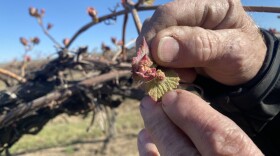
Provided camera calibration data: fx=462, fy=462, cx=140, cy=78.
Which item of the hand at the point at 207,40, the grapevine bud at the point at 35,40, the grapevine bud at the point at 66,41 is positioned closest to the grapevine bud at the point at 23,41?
→ the grapevine bud at the point at 35,40

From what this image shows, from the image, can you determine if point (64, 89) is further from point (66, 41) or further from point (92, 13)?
point (66, 41)

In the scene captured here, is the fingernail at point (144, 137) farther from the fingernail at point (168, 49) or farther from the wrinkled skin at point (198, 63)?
the fingernail at point (168, 49)

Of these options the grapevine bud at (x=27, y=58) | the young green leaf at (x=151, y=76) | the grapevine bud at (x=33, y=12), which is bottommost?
the grapevine bud at (x=27, y=58)

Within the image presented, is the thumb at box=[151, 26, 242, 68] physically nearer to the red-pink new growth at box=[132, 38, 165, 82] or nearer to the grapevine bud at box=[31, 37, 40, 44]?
the red-pink new growth at box=[132, 38, 165, 82]

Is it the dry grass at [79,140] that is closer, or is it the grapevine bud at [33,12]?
the grapevine bud at [33,12]

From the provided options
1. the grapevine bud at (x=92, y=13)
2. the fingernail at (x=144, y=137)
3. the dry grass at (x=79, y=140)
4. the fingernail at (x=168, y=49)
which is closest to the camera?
the fingernail at (x=168, y=49)

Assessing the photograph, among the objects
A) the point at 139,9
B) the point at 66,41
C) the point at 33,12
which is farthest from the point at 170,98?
the point at 33,12

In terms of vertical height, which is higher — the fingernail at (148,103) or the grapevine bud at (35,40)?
the fingernail at (148,103)

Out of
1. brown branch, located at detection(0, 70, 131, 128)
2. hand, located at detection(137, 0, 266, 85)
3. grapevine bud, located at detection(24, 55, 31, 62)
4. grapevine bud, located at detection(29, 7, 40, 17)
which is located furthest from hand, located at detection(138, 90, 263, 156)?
grapevine bud, located at detection(24, 55, 31, 62)
